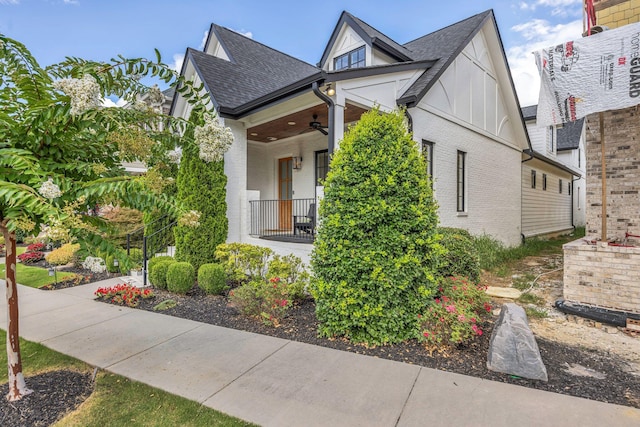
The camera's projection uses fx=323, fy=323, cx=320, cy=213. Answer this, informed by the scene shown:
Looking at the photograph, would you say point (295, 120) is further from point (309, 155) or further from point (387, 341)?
point (387, 341)

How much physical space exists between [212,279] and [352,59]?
649cm

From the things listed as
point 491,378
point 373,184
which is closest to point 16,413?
point 373,184

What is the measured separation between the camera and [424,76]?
7629 mm

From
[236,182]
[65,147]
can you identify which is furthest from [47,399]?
[236,182]

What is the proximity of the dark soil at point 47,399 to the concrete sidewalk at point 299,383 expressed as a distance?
30 cm

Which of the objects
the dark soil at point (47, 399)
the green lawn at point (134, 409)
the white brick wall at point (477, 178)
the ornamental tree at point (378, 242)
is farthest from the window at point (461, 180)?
the dark soil at point (47, 399)

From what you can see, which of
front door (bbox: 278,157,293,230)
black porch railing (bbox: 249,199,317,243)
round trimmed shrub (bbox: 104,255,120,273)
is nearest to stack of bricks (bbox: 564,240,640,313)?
black porch railing (bbox: 249,199,317,243)

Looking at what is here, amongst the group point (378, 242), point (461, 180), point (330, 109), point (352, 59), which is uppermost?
point (352, 59)

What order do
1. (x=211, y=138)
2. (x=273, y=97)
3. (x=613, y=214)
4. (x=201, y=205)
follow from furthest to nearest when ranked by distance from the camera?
(x=201, y=205), (x=273, y=97), (x=613, y=214), (x=211, y=138)

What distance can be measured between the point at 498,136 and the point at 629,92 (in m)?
7.07

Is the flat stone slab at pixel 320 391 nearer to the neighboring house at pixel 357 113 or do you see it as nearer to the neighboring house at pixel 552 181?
the neighboring house at pixel 357 113

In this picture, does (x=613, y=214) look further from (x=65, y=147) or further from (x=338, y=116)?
(x=65, y=147)

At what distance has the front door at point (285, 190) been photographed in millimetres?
9828

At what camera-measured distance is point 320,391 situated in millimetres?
2770
